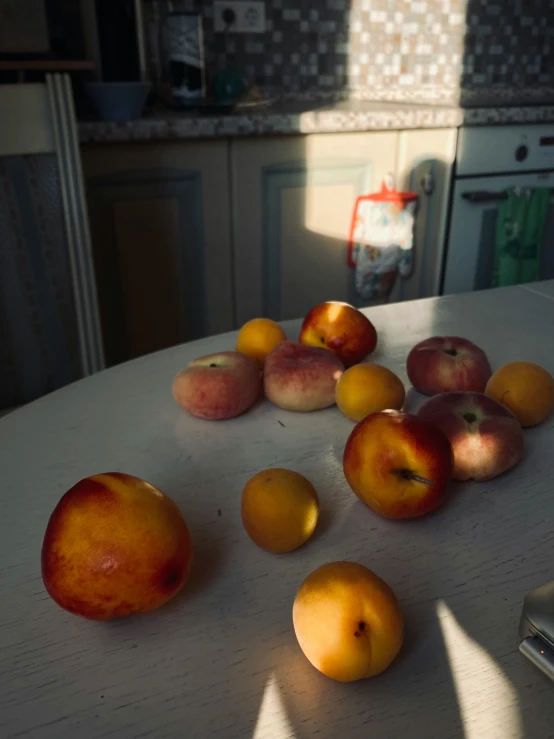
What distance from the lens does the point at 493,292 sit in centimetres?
92

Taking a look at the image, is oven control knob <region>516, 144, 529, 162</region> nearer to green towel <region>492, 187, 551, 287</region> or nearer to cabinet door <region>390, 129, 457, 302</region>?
green towel <region>492, 187, 551, 287</region>

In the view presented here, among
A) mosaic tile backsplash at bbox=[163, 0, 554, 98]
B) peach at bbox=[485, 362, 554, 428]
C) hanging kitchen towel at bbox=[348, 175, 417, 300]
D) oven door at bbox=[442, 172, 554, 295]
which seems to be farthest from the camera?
mosaic tile backsplash at bbox=[163, 0, 554, 98]

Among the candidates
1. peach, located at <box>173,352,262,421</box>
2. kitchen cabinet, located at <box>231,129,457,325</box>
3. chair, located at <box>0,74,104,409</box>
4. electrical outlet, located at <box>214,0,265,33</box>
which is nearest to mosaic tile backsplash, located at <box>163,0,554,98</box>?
electrical outlet, located at <box>214,0,265,33</box>

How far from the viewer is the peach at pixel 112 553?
0.35 m

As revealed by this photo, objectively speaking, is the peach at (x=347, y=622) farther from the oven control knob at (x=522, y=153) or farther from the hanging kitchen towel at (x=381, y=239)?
the oven control knob at (x=522, y=153)

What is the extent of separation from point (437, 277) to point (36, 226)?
1.26 meters

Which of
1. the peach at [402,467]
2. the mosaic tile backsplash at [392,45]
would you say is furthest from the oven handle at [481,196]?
the peach at [402,467]

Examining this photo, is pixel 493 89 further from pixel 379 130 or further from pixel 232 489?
pixel 232 489

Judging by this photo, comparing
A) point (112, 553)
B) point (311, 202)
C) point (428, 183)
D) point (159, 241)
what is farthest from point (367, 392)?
point (428, 183)

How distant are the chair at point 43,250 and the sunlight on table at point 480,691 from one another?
4.08 ft

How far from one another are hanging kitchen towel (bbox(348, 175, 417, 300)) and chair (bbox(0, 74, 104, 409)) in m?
0.83

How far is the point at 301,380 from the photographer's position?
0.60 m

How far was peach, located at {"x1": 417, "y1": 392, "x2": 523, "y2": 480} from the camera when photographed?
1.59 feet

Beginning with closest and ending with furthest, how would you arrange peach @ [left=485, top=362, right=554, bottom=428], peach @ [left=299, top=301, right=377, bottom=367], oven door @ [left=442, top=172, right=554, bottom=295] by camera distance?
1. peach @ [left=485, top=362, right=554, bottom=428]
2. peach @ [left=299, top=301, right=377, bottom=367]
3. oven door @ [left=442, top=172, right=554, bottom=295]
